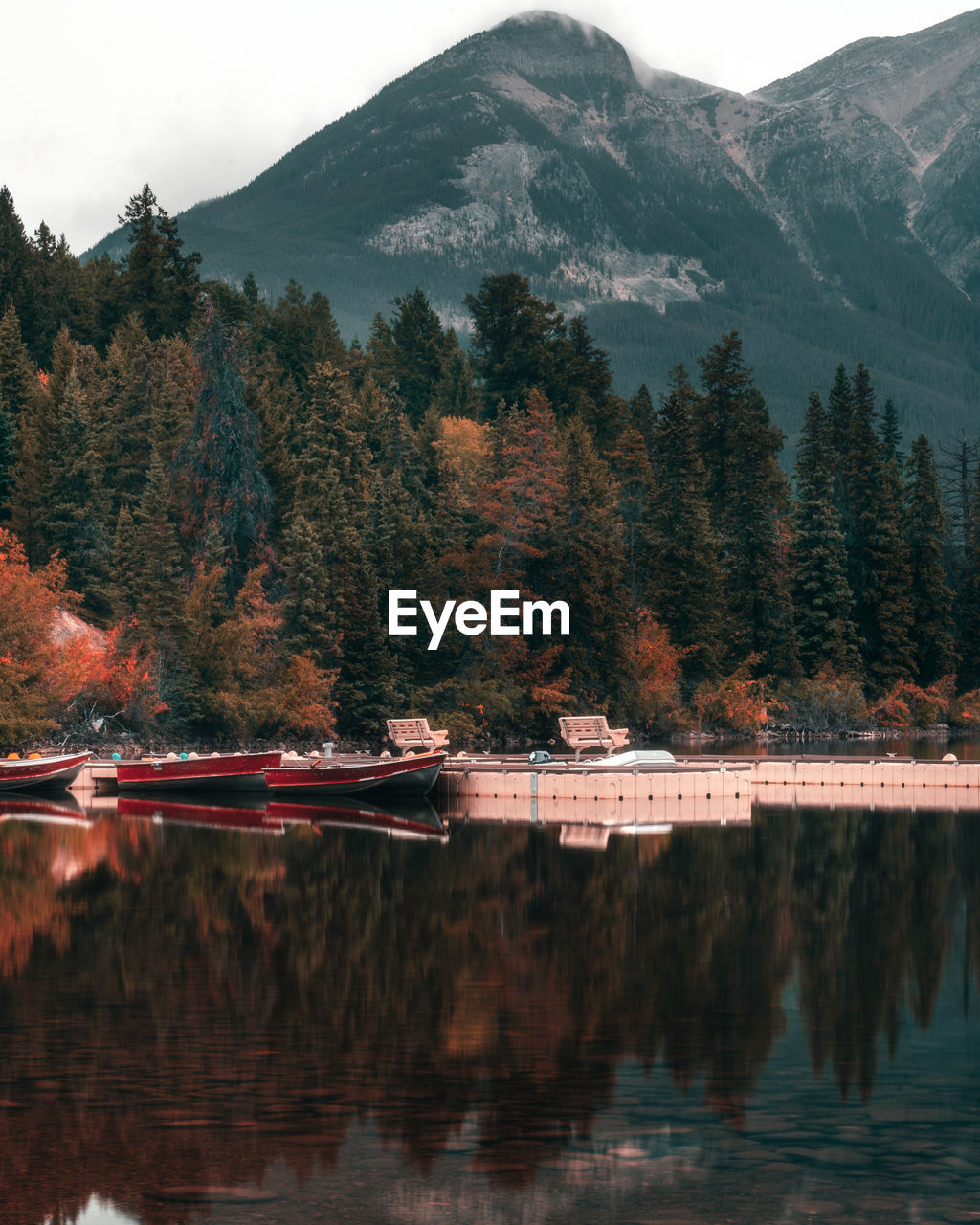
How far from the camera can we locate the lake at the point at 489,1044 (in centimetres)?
1523

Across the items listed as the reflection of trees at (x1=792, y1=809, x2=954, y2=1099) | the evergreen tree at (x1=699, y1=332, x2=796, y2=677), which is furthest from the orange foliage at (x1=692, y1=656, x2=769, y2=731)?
the reflection of trees at (x1=792, y1=809, x2=954, y2=1099)

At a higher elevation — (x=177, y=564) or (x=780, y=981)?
(x=177, y=564)

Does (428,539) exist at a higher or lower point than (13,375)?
lower

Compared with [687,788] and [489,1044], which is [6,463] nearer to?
[687,788]

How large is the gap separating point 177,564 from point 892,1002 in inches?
2608

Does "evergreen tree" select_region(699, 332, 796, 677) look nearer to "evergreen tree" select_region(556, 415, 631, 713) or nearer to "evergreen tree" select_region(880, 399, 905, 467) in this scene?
"evergreen tree" select_region(880, 399, 905, 467)

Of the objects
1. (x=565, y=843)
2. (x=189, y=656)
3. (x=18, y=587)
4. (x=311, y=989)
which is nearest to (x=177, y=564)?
(x=189, y=656)

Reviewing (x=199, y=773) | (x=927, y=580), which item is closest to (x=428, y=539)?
(x=199, y=773)

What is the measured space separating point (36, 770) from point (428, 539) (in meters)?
32.9

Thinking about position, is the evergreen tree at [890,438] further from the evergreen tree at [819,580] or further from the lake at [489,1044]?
the lake at [489,1044]

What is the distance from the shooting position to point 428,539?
89.8m

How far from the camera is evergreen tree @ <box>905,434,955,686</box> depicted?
111 m

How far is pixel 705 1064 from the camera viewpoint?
781 inches

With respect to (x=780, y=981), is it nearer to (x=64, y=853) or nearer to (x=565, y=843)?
(x=565, y=843)
